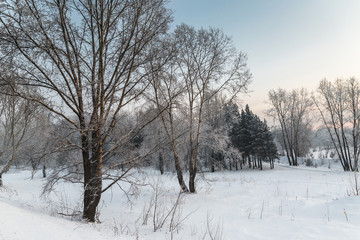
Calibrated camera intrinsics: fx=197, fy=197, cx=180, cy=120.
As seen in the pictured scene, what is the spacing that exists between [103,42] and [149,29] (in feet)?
4.66

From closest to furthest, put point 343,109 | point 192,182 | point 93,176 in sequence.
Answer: point 93,176 < point 192,182 < point 343,109

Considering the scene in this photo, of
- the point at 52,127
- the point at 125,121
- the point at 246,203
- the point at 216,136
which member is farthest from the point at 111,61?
the point at 246,203

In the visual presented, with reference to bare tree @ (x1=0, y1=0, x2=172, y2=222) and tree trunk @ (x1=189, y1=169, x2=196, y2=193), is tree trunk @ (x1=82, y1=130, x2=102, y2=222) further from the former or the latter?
tree trunk @ (x1=189, y1=169, x2=196, y2=193)

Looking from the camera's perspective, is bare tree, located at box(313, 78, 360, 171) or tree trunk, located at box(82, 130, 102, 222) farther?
bare tree, located at box(313, 78, 360, 171)

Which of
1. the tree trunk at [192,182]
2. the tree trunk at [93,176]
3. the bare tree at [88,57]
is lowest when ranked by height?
the tree trunk at [192,182]

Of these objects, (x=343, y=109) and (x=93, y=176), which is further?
(x=343, y=109)

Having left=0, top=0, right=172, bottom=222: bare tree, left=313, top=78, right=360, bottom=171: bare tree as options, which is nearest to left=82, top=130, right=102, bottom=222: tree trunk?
left=0, top=0, right=172, bottom=222: bare tree

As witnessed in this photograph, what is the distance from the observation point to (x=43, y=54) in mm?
5121

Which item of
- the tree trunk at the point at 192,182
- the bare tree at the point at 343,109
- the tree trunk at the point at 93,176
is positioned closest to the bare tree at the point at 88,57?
the tree trunk at the point at 93,176

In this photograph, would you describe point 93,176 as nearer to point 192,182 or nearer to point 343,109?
point 192,182

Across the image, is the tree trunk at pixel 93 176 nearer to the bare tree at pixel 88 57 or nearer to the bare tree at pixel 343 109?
the bare tree at pixel 88 57

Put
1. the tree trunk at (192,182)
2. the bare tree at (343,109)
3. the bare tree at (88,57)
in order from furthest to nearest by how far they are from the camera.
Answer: the bare tree at (343,109)
the tree trunk at (192,182)
the bare tree at (88,57)

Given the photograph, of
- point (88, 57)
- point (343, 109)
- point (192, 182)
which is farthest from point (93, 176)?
point (343, 109)

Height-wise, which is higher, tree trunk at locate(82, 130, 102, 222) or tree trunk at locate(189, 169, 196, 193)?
tree trunk at locate(82, 130, 102, 222)
